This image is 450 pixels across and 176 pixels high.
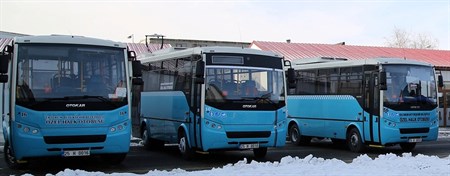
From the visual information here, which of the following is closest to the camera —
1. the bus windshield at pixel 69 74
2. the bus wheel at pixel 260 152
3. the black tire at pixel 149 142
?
the bus windshield at pixel 69 74

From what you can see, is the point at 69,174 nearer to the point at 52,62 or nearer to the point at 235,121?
the point at 52,62

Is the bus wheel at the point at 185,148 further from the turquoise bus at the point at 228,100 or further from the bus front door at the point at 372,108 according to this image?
the bus front door at the point at 372,108

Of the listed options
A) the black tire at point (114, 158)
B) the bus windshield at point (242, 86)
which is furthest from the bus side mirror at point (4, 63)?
the bus windshield at point (242, 86)

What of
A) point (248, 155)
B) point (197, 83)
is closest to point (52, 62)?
point (197, 83)

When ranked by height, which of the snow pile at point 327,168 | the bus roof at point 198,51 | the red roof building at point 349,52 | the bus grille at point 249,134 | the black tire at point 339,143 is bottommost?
the black tire at point 339,143

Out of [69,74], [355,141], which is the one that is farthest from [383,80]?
[69,74]

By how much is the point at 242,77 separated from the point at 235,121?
1076mm

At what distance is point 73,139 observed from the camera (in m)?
11.4

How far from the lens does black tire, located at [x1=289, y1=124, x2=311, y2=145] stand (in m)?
19.8

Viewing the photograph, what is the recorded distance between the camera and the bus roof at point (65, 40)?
37.6 feet

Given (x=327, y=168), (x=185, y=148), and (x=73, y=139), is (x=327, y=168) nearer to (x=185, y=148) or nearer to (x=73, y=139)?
(x=185, y=148)

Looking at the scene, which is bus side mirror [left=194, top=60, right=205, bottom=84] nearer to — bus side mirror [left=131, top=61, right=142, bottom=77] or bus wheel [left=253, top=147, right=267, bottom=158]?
bus side mirror [left=131, top=61, right=142, bottom=77]

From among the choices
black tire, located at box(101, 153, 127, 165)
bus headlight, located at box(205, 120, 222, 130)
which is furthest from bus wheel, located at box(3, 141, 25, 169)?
bus headlight, located at box(205, 120, 222, 130)

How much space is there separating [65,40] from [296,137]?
10625mm
